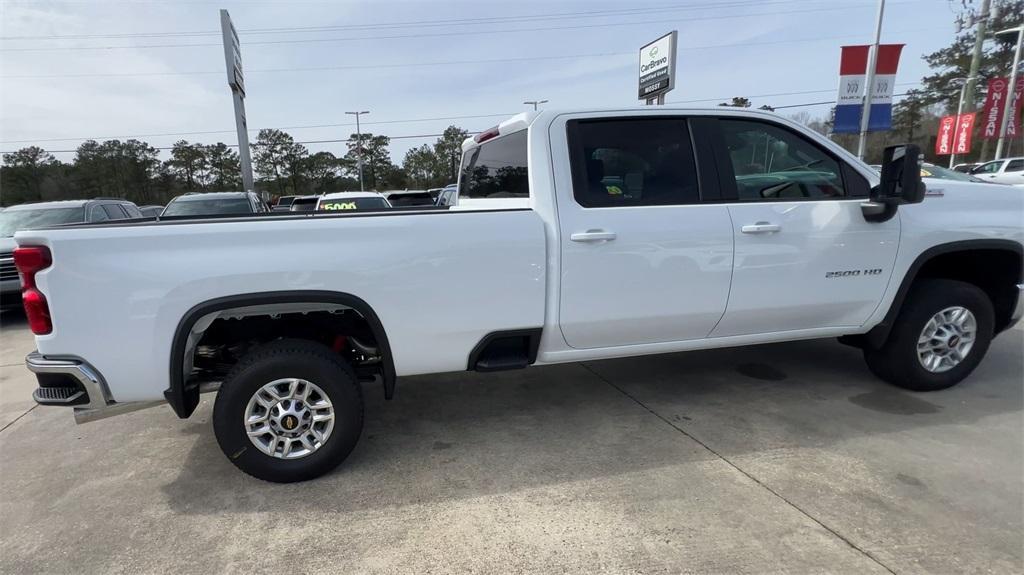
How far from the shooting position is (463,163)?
4.54 meters

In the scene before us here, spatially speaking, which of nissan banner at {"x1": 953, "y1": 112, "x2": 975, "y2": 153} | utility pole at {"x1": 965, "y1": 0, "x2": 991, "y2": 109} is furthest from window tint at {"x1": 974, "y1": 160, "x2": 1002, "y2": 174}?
utility pole at {"x1": 965, "y1": 0, "x2": 991, "y2": 109}

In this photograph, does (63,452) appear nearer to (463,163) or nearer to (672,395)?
(463,163)

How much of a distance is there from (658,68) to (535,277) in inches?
552

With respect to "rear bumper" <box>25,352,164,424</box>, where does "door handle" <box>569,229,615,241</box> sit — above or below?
above

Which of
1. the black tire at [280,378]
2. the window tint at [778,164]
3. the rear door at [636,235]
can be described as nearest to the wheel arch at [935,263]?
the window tint at [778,164]

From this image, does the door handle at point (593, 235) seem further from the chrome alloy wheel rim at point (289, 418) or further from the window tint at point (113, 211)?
the window tint at point (113, 211)

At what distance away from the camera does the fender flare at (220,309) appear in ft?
8.39

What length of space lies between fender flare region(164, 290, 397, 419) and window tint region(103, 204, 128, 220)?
8204mm

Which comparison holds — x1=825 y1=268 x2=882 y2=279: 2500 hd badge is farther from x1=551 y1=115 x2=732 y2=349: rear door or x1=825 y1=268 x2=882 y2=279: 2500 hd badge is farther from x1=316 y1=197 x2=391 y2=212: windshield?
x1=316 y1=197 x2=391 y2=212: windshield

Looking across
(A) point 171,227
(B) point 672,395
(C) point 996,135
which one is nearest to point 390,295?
(A) point 171,227

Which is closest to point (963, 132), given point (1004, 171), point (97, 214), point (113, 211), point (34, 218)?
point (1004, 171)

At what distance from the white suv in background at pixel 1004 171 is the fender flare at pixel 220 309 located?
74.9 feet

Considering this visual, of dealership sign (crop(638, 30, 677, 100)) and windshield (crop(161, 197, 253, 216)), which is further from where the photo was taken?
dealership sign (crop(638, 30, 677, 100))

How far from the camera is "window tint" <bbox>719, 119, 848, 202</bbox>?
3.36 m
